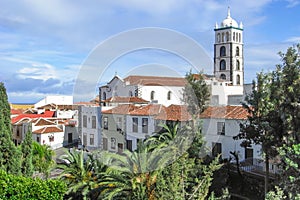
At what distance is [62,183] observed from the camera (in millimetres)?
11820

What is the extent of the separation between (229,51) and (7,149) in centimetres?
4958

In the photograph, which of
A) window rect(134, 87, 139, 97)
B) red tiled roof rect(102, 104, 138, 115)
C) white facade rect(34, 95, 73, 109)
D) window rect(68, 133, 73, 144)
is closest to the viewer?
red tiled roof rect(102, 104, 138, 115)

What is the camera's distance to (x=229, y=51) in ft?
190

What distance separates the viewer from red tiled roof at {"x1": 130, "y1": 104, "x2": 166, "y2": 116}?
24.2m

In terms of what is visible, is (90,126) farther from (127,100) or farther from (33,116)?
(33,116)

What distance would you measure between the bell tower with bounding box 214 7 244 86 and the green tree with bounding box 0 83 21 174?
154 feet

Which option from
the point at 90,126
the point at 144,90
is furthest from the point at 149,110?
the point at 90,126

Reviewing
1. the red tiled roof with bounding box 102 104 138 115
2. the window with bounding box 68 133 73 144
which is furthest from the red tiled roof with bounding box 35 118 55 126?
the red tiled roof with bounding box 102 104 138 115

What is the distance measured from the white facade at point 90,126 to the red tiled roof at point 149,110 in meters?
3.86

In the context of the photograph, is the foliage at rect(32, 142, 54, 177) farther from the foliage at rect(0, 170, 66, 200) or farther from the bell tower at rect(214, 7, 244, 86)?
the bell tower at rect(214, 7, 244, 86)

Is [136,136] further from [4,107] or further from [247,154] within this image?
[4,107]

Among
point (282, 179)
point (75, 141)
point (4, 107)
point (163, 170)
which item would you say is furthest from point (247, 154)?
point (75, 141)

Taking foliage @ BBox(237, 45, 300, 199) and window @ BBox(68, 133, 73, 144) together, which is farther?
window @ BBox(68, 133, 73, 144)

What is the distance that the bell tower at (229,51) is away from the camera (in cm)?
5753
